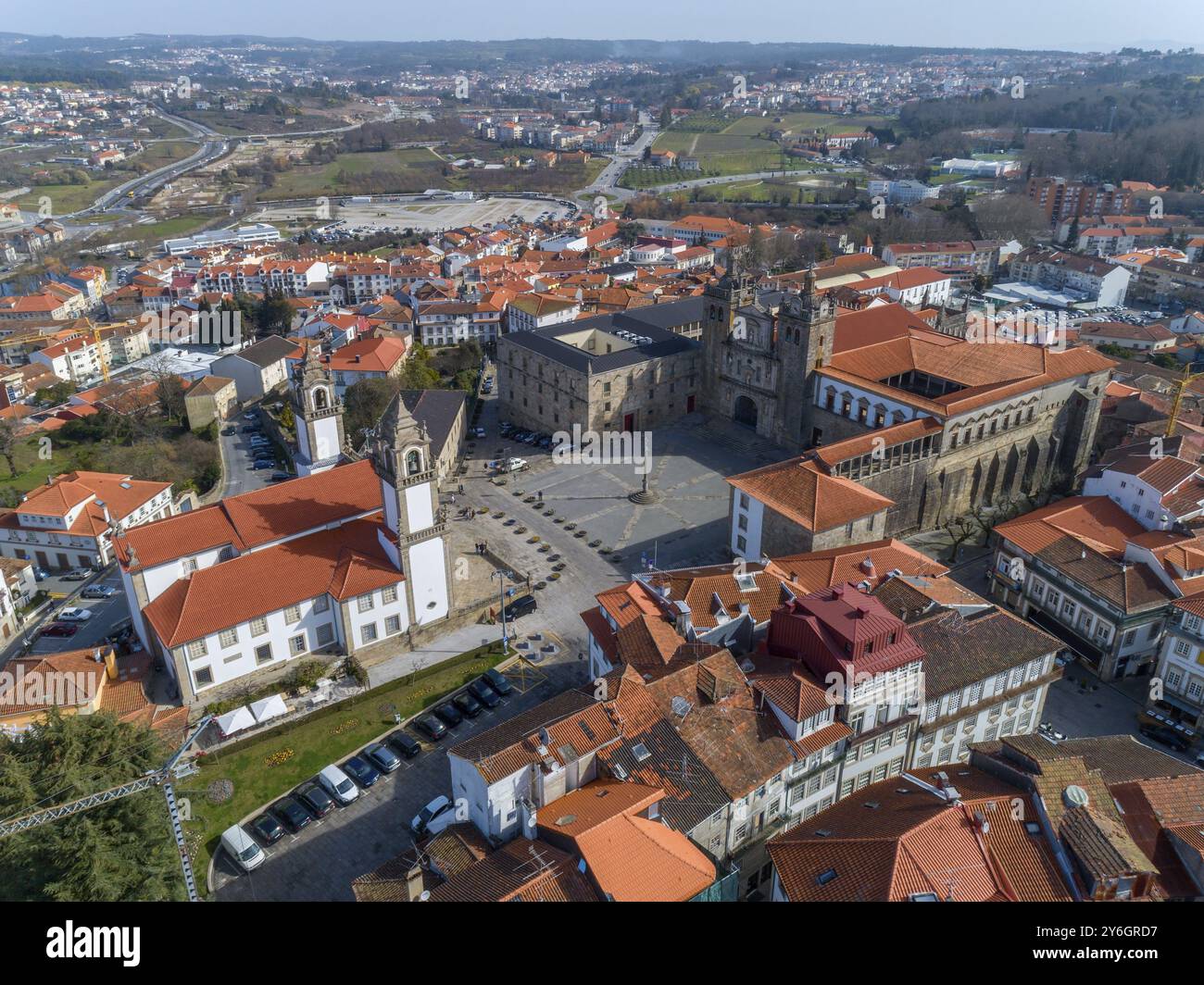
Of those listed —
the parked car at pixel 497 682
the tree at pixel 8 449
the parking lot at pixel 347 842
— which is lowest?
the tree at pixel 8 449

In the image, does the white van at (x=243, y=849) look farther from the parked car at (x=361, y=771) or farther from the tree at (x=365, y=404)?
the tree at (x=365, y=404)

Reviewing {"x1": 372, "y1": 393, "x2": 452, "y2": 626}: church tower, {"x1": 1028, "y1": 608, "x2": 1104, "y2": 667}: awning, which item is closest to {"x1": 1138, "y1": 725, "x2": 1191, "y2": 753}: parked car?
{"x1": 1028, "y1": 608, "x2": 1104, "y2": 667}: awning

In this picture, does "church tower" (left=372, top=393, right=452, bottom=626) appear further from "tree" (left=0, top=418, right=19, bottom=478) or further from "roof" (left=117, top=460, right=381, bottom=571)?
"tree" (left=0, top=418, right=19, bottom=478)

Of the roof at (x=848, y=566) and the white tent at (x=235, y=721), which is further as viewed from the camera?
the roof at (x=848, y=566)

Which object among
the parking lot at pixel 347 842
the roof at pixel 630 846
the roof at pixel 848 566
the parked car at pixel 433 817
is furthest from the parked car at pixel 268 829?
the roof at pixel 848 566

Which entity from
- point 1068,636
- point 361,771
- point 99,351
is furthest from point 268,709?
point 99,351

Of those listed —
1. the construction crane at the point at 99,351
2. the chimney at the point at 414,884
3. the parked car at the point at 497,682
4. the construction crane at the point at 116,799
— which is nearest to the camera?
the construction crane at the point at 116,799

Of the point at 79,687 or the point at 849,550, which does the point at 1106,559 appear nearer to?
the point at 849,550
